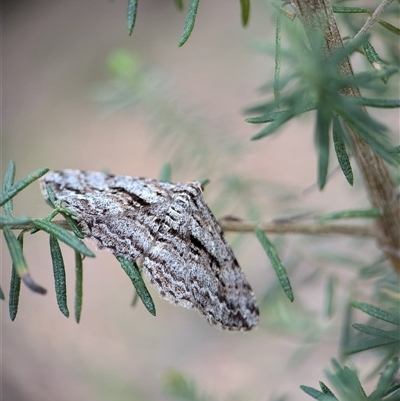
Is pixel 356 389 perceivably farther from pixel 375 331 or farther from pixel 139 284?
pixel 139 284

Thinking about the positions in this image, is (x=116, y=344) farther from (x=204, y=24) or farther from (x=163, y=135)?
(x=204, y=24)

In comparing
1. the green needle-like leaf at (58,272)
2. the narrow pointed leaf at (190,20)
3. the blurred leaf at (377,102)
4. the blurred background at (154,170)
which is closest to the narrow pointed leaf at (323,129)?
the blurred leaf at (377,102)

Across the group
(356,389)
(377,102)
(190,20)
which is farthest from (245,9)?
(356,389)

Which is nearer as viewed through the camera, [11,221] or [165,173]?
[11,221]

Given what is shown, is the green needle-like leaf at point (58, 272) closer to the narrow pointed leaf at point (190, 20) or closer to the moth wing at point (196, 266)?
the moth wing at point (196, 266)

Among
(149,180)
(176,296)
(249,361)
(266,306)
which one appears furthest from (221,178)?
(249,361)

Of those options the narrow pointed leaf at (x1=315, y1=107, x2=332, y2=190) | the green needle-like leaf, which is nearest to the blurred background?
the green needle-like leaf

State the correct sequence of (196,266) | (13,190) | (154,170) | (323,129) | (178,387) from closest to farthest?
(323,129) < (13,190) < (196,266) < (178,387) < (154,170)
